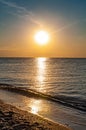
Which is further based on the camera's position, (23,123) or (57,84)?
(57,84)

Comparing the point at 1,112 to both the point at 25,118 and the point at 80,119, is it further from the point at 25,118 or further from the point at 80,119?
the point at 80,119

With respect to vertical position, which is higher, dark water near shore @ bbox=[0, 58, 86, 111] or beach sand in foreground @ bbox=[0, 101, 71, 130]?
dark water near shore @ bbox=[0, 58, 86, 111]

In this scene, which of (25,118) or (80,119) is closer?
(25,118)

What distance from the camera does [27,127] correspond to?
39.6 ft

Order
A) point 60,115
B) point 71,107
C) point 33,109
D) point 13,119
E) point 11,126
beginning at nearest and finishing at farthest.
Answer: point 11,126 → point 13,119 → point 60,115 → point 33,109 → point 71,107

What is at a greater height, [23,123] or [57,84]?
[57,84]

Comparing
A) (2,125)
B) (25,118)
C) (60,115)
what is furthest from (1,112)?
(60,115)

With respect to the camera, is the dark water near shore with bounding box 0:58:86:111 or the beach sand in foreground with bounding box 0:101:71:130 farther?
the dark water near shore with bounding box 0:58:86:111

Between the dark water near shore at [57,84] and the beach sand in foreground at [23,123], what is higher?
the dark water near shore at [57,84]

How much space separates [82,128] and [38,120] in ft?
8.36

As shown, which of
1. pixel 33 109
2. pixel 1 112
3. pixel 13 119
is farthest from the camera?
pixel 33 109

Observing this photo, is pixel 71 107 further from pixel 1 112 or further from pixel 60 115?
pixel 1 112

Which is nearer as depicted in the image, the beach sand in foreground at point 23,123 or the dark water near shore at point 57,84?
the beach sand in foreground at point 23,123

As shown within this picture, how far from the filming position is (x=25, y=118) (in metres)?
14.0
